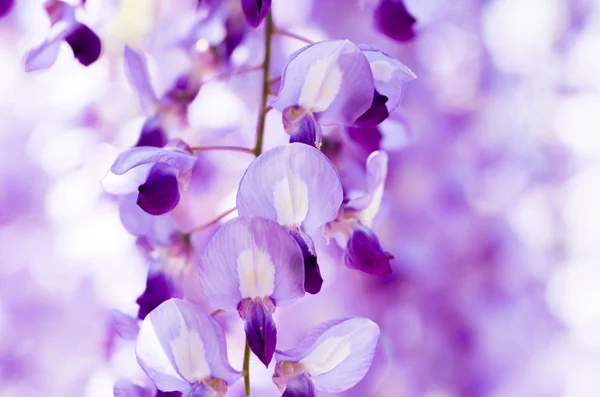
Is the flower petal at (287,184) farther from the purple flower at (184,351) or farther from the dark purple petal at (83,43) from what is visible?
the dark purple petal at (83,43)

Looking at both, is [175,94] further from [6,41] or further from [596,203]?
[596,203]

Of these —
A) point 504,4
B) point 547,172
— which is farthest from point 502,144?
point 504,4

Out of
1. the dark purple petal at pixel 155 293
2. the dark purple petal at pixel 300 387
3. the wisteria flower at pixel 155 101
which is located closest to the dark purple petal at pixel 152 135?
the wisteria flower at pixel 155 101

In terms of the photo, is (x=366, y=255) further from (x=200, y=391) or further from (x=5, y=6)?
(x=5, y=6)

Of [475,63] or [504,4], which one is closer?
[504,4]

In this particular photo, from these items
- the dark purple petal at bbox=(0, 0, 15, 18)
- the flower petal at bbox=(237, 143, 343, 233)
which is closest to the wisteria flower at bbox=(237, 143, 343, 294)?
the flower petal at bbox=(237, 143, 343, 233)

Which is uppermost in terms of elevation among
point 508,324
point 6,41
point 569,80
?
point 6,41

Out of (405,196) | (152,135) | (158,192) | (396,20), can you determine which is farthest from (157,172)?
(405,196)
